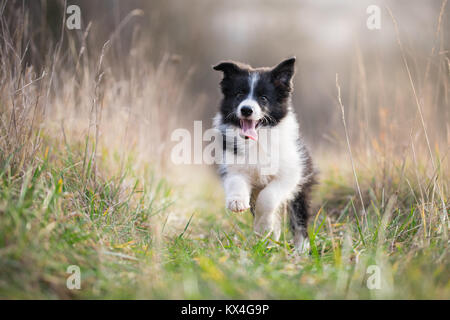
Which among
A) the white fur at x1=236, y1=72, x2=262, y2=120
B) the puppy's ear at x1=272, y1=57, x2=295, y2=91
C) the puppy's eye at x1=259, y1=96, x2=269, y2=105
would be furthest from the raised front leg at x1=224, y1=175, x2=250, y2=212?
Result: the puppy's ear at x1=272, y1=57, x2=295, y2=91

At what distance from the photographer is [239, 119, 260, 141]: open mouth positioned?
139 inches

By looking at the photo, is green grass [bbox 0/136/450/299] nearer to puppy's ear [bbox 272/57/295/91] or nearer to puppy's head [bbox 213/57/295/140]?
puppy's head [bbox 213/57/295/140]

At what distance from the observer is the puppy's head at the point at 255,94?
3571mm

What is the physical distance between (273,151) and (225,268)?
1630 millimetres

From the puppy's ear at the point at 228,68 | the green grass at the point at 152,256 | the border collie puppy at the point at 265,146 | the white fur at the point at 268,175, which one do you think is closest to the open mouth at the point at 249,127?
the border collie puppy at the point at 265,146

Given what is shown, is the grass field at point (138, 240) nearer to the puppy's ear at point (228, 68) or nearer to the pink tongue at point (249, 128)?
the pink tongue at point (249, 128)

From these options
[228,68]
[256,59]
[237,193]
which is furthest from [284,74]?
[256,59]

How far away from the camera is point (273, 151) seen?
3641 mm

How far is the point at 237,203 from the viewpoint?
10.3ft

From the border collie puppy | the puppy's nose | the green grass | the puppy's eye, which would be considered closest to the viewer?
the green grass

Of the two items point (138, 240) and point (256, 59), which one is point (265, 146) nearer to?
point (138, 240)

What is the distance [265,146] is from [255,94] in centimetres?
50

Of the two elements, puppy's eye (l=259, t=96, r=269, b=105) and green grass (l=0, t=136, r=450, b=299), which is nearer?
green grass (l=0, t=136, r=450, b=299)
